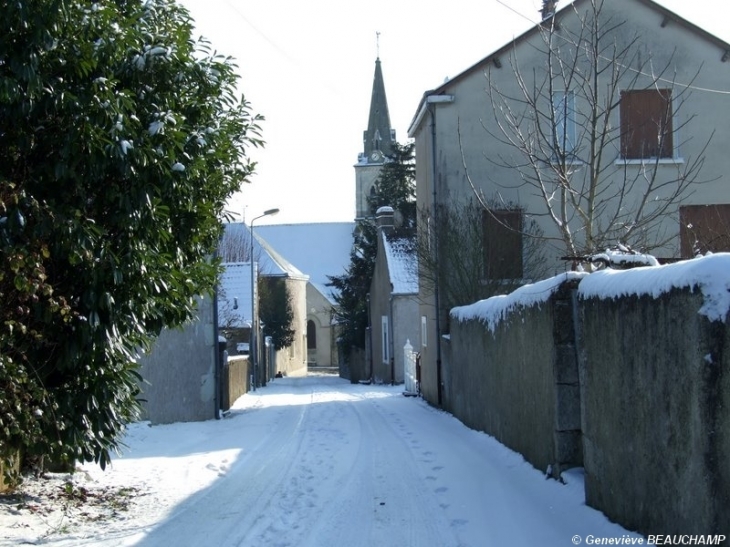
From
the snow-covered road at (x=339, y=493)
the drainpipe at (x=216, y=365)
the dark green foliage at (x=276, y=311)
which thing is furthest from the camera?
the dark green foliage at (x=276, y=311)

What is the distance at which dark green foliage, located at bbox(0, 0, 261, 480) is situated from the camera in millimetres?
5824

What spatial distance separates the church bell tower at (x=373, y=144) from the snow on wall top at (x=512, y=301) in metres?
56.9

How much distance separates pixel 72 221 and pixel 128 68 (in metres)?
1.54

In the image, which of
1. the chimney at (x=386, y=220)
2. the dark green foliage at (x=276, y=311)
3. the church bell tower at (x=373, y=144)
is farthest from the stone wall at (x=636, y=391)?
the church bell tower at (x=373, y=144)

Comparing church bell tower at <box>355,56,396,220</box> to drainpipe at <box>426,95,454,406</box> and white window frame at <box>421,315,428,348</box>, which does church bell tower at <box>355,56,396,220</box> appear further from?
drainpipe at <box>426,95,454,406</box>

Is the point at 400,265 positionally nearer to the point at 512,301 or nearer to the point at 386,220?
the point at 386,220

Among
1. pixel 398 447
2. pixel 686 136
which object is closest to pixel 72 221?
pixel 398 447

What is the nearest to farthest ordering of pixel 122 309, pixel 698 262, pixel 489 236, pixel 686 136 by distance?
1. pixel 698 262
2. pixel 122 309
3. pixel 489 236
4. pixel 686 136

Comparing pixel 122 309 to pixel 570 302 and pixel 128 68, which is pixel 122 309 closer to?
pixel 128 68

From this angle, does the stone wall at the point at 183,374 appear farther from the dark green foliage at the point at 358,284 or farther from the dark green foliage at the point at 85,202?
the dark green foliage at the point at 358,284

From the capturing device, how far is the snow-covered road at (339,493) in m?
6.63

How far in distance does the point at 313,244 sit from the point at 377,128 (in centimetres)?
1336

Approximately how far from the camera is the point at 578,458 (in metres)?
7.86

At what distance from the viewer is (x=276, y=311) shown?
2232 inches
